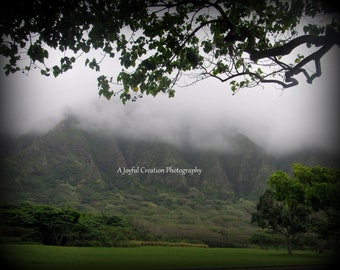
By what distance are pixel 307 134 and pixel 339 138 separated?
449 ft

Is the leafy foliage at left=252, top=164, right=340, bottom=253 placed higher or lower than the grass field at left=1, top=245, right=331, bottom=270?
higher

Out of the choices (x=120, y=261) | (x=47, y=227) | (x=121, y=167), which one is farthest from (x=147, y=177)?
(x=120, y=261)

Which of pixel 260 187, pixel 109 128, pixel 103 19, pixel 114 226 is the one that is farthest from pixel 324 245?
pixel 109 128

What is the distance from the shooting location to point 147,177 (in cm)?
13775

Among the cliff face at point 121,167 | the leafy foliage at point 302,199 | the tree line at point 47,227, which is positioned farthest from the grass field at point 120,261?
the cliff face at point 121,167

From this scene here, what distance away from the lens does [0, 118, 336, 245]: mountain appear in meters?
97.1

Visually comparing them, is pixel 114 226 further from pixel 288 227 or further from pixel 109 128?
→ pixel 109 128

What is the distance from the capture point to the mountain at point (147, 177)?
97062 mm

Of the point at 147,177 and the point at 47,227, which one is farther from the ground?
the point at 147,177

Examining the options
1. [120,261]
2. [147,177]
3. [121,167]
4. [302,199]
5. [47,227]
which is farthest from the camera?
[121,167]

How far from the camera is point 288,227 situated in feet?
133

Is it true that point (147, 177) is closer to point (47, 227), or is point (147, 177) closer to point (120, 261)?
point (47, 227)

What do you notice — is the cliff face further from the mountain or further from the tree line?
the tree line

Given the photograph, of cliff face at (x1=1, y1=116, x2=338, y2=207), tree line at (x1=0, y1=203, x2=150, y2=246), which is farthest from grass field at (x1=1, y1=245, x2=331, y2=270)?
cliff face at (x1=1, y1=116, x2=338, y2=207)
